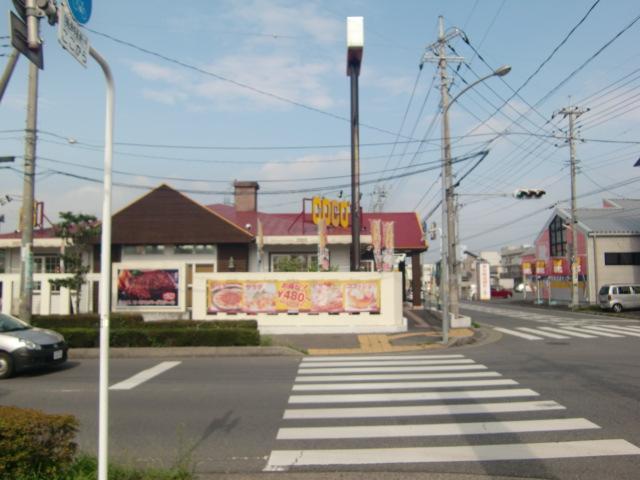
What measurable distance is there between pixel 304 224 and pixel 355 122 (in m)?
6.83

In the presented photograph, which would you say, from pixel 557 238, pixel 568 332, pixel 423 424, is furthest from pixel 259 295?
pixel 557 238

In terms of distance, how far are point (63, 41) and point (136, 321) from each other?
16769 millimetres

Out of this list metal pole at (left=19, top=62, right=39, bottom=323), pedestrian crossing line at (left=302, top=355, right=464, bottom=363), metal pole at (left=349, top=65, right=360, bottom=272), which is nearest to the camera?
Answer: pedestrian crossing line at (left=302, top=355, right=464, bottom=363)

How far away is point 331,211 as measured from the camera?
1044 inches

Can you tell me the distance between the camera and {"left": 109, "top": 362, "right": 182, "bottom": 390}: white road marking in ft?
36.3

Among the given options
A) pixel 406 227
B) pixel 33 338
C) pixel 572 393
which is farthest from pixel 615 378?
pixel 406 227

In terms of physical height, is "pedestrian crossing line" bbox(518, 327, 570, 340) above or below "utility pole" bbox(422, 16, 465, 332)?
below

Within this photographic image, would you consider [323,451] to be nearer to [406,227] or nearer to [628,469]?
[628,469]

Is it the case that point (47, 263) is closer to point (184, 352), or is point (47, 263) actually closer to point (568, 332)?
point (184, 352)

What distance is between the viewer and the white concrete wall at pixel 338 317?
21.3m

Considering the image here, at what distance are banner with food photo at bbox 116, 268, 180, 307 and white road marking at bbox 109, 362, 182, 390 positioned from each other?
8.47 meters

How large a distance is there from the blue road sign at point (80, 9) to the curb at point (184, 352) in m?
12.5

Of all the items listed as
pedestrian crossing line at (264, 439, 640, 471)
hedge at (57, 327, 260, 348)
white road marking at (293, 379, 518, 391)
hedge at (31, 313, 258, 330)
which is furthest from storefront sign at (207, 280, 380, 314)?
pedestrian crossing line at (264, 439, 640, 471)

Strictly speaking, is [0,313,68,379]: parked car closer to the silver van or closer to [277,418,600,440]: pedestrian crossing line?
[277,418,600,440]: pedestrian crossing line
